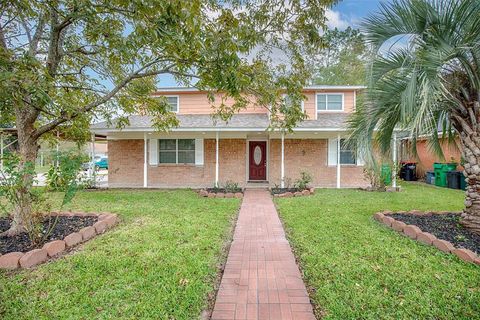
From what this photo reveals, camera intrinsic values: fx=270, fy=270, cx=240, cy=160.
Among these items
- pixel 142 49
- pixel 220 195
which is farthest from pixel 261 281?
pixel 220 195

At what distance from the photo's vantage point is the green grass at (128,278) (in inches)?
113

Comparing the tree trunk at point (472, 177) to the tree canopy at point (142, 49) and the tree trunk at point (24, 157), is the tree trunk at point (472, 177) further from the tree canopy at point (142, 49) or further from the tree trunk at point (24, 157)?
the tree trunk at point (24, 157)

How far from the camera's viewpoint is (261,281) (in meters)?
3.51

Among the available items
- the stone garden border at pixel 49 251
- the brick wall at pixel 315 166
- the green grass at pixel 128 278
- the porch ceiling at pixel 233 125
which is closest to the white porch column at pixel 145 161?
the porch ceiling at pixel 233 125

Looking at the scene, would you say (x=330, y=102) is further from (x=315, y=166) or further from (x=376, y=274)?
(x=376, y=274)

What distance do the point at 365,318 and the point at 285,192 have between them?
26.6ft

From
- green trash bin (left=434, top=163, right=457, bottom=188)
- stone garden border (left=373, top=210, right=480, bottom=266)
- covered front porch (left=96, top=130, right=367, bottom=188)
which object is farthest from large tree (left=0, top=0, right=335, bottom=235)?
green trash bin (left=434, top=163, right=457, bottom=188)

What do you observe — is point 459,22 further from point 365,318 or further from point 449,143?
point 365,318

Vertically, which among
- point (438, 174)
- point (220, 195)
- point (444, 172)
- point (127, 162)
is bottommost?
point (220, 195)

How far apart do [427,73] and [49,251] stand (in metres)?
6.46

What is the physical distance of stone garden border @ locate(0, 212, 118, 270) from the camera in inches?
153

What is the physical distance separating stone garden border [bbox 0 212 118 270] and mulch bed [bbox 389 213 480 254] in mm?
6544

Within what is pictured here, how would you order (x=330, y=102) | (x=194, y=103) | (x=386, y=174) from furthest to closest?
(x=194, y=103) < (x=330, y=102) < (x=386, y=174)

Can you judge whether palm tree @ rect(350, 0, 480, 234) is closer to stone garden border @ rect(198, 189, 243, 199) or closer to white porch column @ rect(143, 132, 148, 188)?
stone garden border @ rect(198, 189, 243, 199)
